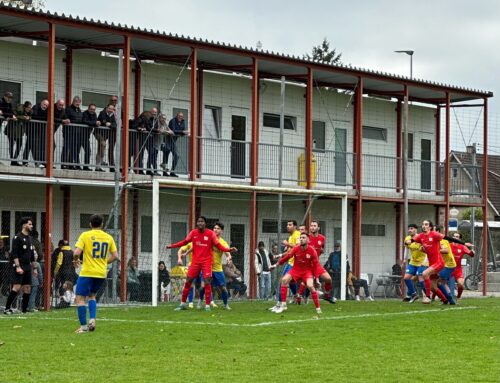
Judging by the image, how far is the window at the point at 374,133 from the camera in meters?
42.2

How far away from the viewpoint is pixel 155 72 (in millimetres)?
34844

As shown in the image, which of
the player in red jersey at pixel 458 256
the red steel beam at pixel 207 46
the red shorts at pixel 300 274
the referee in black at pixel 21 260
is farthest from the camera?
the player in red jersey at pixel 458 256

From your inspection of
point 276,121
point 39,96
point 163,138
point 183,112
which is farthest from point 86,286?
point 276,121

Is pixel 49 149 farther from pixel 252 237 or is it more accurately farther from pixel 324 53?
pixel 324 53

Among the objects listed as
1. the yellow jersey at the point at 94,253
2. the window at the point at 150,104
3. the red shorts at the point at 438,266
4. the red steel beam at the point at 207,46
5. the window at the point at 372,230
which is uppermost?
the red steel beam at the point at 207,46

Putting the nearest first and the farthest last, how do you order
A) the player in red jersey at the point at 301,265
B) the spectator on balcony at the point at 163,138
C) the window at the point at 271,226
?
the player in red jersey at the point at 301,265 < the spectator on balcony at the point at 163,138 < the window at the point at 271,226

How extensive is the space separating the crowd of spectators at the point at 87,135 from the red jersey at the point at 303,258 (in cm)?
735

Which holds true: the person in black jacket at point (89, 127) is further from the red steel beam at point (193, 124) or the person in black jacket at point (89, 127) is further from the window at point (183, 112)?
the window at point (183, 112)

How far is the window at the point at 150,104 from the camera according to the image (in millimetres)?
34891

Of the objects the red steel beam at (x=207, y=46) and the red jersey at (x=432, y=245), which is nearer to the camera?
the red jersey at (x=432, y=245)

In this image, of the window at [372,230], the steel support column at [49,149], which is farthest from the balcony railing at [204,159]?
the window at [372,230]

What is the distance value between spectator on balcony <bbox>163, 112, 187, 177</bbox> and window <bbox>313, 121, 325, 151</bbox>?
8.37 m

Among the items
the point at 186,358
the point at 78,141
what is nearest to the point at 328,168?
the point at 78,141

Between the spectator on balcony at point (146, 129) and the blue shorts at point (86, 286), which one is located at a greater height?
the spectator on balcony at point (146, 129)
